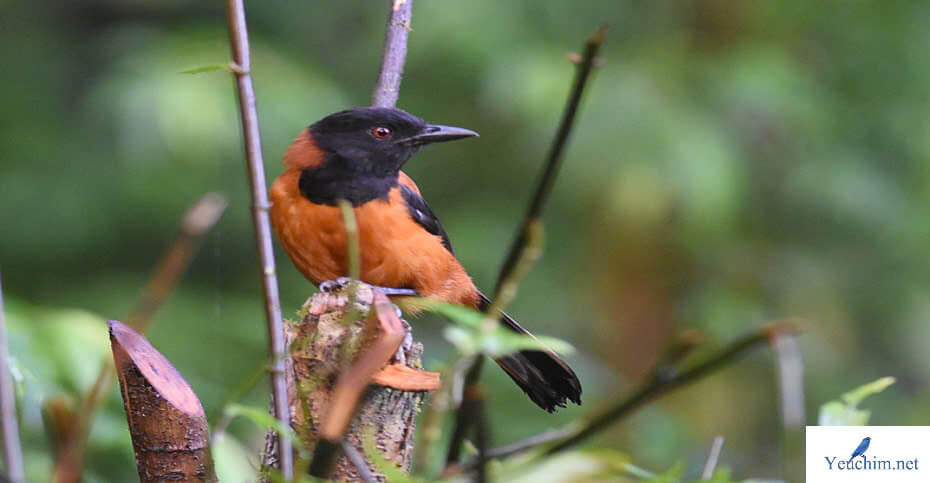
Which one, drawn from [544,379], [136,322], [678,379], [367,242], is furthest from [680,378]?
[367,242]

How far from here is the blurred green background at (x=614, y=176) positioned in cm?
547

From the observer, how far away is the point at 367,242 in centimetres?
251

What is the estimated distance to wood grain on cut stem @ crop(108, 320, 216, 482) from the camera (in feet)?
4.05

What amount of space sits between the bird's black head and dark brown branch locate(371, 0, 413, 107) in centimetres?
14

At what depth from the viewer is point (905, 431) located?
140cm

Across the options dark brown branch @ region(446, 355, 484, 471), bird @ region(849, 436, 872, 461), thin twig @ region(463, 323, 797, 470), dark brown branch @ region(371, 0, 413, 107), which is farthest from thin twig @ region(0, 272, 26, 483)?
dark brown branch @ region(371, 0, 413, 107)

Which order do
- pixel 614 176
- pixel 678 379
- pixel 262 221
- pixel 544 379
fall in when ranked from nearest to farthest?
pixel 678 379 → pixel 262 221 → pixel 544 379 → pixel 614 176

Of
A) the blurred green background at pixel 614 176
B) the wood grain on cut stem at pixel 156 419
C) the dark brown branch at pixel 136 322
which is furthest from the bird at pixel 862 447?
the blurred green background at pixel 614 176

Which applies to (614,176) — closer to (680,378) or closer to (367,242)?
(367,242)

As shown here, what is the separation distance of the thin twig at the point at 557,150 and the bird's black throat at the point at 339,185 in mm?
1791

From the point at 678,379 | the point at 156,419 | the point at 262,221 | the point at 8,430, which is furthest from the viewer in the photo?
the point at 156,419

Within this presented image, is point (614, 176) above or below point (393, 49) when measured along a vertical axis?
above

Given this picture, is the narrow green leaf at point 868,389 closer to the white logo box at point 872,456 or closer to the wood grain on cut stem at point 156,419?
the white logo box at point 872,456

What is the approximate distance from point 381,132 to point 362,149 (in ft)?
0.23
